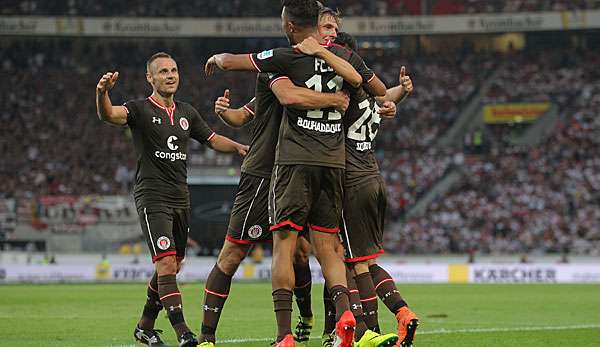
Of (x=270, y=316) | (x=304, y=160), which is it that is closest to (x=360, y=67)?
(x=304, y=160)

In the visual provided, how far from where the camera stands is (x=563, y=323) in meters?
12.7

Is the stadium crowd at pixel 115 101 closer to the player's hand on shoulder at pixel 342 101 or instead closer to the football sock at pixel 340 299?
the player's hand on shoulder at pixel 342 101

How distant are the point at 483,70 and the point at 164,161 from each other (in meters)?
41.7

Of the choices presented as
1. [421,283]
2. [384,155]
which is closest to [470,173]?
[384,155]

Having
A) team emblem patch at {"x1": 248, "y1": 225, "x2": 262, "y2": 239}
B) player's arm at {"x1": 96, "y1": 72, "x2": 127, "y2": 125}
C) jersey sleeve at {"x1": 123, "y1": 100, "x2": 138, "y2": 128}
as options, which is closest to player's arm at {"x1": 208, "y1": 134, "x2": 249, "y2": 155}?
jersey sleeve at {"x1": 123, "y1": 100, "x2": 138, "y2": 128}

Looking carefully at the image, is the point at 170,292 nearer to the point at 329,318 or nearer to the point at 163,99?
the point at 329,318

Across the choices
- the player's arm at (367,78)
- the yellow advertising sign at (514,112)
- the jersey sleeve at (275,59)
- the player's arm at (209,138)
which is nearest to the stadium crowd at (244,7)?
the yellow advertising sign at (514,112)

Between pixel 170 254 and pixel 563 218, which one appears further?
pixel 563 218

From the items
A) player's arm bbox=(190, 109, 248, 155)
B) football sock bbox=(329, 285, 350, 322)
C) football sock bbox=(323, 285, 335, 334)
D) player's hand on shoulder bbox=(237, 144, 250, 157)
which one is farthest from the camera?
player's arm bbox=(190, 109, 248, 155)

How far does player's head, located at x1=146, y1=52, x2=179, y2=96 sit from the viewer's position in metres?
9.38

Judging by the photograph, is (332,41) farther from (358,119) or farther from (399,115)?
(399,115)

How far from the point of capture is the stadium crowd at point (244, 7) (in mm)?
48219

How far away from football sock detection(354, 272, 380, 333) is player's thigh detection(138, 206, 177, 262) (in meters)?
1.84

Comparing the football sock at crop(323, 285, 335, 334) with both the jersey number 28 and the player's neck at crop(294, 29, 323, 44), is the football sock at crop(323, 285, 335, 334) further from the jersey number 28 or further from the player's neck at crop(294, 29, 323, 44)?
the player's neck at crop(294, 29, 323, 44)
